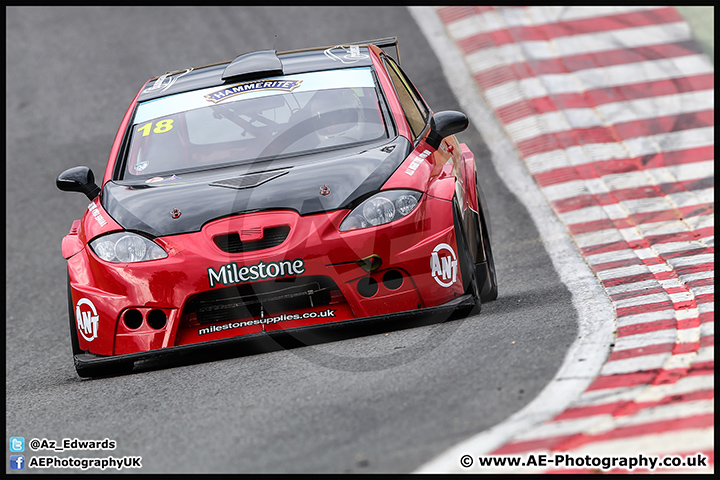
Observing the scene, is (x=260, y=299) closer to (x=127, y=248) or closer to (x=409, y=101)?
(x=127, y=248)

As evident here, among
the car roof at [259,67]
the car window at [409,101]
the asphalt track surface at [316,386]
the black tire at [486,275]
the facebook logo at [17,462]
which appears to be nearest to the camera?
the asphalt track surface at [316,386]

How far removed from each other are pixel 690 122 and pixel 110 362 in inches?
271

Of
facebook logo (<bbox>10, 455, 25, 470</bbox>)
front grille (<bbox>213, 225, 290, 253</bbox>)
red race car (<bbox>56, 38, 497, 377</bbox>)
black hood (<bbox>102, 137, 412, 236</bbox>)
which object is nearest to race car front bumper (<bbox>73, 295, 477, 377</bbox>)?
red race car (<bbox>56, 38, 497, 377</bbox>)

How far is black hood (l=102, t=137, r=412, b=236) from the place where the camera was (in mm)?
5051

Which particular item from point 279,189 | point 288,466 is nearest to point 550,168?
point 279,189

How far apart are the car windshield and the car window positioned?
0.64 feet

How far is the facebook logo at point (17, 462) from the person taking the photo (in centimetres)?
388

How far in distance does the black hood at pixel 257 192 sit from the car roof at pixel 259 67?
1.11 m

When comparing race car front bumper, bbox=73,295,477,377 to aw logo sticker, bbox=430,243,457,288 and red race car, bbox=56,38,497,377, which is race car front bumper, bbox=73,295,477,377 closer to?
red race car, bbox=56,38,497,377

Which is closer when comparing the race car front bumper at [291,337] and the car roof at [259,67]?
the race car front bumper at [291,337]

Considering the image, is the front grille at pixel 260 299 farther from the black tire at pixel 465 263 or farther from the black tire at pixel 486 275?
the black tire at pixel 486 275


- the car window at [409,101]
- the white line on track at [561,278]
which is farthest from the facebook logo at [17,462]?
the car window at [409,101]

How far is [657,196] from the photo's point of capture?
828 cm
